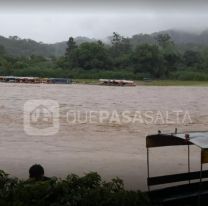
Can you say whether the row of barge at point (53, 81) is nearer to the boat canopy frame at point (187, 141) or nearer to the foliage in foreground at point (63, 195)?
the boat canopy frame at point (187, 141)

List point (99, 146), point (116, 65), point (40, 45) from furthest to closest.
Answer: point (40, 45) < point (116, 65) < point (99, 146)

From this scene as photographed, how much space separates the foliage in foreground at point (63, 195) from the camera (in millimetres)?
3408

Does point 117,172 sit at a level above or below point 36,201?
below

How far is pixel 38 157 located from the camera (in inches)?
491

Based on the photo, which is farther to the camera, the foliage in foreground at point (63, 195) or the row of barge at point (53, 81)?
the row of barge at point (53, 81)

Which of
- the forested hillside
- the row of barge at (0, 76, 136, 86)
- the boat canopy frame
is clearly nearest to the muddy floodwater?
the boat canopy frame

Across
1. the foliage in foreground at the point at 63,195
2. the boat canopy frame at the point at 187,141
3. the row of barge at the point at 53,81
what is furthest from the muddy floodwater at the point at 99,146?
the row of barge at the point at 53,81

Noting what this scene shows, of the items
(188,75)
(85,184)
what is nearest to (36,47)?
(188,75)

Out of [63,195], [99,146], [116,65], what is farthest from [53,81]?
[63,195]

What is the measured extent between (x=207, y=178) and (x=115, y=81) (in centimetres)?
4982

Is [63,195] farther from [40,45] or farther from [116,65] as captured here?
[40,45]

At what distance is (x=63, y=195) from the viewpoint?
3547 millimetres

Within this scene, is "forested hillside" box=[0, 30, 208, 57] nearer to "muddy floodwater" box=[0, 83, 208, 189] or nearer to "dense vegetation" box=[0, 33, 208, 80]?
"dense vegetation" box=[0, 33, 208, 80]

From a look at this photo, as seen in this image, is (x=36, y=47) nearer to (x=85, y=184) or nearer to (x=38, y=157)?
(x=38, y=157)
